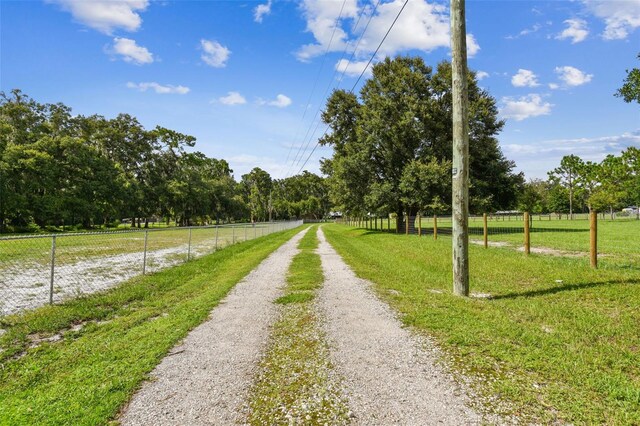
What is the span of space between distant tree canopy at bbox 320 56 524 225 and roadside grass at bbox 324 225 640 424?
56.0 feet

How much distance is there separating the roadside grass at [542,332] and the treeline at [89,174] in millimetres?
39037

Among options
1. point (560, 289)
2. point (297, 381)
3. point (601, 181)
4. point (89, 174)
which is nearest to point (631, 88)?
point (560, 289)

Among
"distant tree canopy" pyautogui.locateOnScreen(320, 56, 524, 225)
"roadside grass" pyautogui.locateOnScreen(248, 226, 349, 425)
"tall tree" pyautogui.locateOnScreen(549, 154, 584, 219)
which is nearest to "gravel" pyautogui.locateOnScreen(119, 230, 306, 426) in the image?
"roadside grass" pyautogui.locateOnScreen(248, 226, 349, 425)

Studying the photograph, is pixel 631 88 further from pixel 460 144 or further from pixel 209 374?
pixel 209 374

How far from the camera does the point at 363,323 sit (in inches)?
204

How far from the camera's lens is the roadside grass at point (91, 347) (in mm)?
2990

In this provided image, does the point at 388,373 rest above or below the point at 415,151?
below

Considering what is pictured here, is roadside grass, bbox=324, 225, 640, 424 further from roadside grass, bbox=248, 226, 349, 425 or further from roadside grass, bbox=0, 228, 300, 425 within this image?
roadside grass, bbox=0, 228, 300, 425

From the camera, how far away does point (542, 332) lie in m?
4.53

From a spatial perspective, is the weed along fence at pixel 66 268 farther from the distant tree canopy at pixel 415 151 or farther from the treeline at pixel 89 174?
the treeline at pixel 89 174

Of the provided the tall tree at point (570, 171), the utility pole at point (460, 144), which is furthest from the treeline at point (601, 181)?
the utility pole at point (460, 144)

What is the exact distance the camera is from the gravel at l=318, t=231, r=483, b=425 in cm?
276

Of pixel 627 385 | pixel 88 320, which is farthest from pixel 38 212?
pixel 627 385

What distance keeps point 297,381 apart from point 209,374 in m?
0.91
